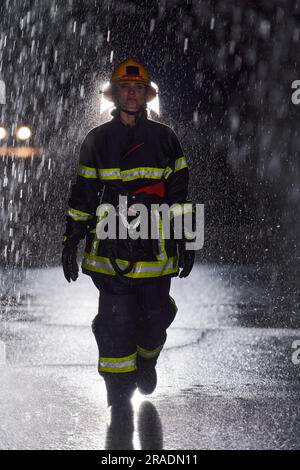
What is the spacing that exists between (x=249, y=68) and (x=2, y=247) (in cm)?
1422

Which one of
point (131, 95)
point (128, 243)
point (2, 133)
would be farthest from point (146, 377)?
point (2, 133)

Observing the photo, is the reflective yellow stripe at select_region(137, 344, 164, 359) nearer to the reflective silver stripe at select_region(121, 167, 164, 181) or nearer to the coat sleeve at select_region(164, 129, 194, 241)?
the coat sleeve at select_region(164, 129, 194, 241)

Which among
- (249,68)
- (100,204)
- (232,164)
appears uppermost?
(249,68)

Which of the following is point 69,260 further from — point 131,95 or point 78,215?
point 131,95

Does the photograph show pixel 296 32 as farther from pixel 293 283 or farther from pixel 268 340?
pixel 268 340

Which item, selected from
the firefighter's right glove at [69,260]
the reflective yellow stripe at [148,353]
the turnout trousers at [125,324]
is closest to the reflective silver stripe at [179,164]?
the turnout trousers at [125,324]

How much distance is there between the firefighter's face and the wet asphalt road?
5.56 feet

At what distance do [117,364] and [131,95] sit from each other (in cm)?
158

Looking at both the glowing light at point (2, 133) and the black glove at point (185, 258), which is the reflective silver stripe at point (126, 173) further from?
the glowing light at point (2, 133)

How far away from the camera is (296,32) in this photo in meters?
26.7

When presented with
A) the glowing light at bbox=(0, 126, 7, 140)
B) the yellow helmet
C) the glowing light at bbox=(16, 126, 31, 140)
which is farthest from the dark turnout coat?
the glowing light at bbox=(16, 126, 31, 140)

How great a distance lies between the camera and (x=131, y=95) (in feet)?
18.6

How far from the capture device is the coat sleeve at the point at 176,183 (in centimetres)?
559
